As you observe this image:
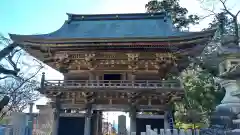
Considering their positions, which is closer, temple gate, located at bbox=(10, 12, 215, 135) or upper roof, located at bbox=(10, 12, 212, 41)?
temple gate, located at bbox=(10, 12, 215, 135)

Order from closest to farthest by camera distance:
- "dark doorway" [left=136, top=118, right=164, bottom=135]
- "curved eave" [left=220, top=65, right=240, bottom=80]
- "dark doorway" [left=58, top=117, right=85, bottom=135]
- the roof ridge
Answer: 1. "curved eave" [left=220, top=65, right=240, bottom=80]
2. "dark doorway" [left=136, top=118, right=164, bottom=135]
3. "dark doorway" [left=58, top=117, right=85, bottom=135]
4. the roof ridge

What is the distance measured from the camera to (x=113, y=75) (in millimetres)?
14695

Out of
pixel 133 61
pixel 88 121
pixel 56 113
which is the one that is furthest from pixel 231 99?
pixel 56 113

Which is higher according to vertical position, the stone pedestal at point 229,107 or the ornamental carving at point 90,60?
the ornamental carving at point 90,60

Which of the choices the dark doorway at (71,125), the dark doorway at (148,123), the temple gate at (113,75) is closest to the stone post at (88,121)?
the temple gate at (113,75)

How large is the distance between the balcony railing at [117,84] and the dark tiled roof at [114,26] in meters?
3.12

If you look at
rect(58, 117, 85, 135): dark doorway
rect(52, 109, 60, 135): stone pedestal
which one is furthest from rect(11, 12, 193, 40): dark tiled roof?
rect(58, 117, 85, 135): dark doorway

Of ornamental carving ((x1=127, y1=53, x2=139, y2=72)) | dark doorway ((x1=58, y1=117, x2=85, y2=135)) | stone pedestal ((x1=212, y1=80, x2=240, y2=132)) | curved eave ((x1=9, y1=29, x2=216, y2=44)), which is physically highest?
curved eave ((x1=9, y1=29, x2=216, y2=44))

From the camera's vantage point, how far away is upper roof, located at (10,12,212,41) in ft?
51.4

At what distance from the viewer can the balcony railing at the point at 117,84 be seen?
13164 mm

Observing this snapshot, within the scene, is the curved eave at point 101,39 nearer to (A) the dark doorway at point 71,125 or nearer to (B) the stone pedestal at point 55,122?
(B) the stone pedestal at point 55,122

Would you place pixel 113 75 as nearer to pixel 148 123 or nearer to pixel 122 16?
pixel 148 123

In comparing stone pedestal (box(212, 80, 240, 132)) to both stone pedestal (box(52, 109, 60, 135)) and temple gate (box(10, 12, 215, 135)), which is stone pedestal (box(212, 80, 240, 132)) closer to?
temple gate (box(10, 12, 215, 135))

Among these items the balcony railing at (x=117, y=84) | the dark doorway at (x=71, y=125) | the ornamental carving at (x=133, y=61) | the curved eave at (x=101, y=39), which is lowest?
the dark doorway at (x=71, y=125)
